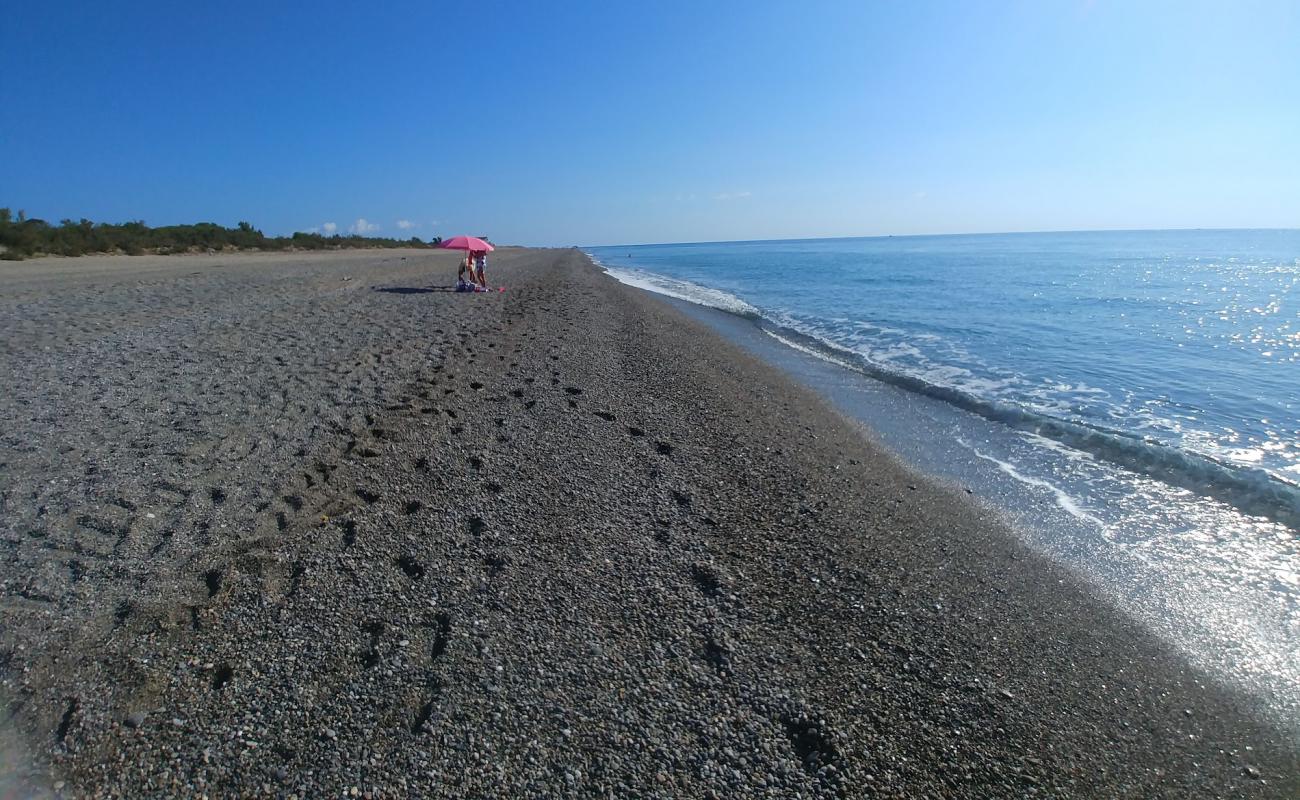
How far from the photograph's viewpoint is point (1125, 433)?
857 centimetres

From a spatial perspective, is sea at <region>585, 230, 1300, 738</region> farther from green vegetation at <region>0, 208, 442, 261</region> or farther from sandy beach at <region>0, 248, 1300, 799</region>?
green vegetation at <region>0, 208, 442, 261</region>

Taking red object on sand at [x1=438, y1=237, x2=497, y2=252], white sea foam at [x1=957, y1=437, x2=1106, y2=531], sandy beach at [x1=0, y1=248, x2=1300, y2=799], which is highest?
red object on sand at [x1=438, y1=237, x2=497, y2=252]

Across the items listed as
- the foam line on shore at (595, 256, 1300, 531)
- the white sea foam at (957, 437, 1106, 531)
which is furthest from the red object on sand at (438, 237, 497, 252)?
the white sea foam at (957, 437, 1106, 531)

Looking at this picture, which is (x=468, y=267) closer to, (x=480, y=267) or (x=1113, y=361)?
(x=480, y=267)

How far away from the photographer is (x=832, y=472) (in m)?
6.51

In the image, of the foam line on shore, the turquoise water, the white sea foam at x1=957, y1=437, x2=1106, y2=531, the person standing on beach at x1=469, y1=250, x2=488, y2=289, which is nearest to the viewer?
the white sea foam at x1=957, y1=437, x2=1106, y2=531

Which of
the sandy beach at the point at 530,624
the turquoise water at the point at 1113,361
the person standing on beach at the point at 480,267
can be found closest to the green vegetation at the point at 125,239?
the person standing on beach at the point at 480,267

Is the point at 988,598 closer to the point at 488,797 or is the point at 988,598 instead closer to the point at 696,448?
the point at 696,448

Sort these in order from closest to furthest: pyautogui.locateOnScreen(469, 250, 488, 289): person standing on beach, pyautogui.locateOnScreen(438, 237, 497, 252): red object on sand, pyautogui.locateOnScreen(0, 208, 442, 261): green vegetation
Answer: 1. pyautogui.locateOnScreen(438, 237, 497, 252): red object on sand
2. pyautogui.locateOnScreen(469, 250, 488, 289): person standing on beach
3. pyautogui.locateOnScreen(0, 208, 442, 261): green vegetation

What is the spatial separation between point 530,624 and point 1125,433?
29.8ft

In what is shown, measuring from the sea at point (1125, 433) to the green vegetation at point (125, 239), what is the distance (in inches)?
1142

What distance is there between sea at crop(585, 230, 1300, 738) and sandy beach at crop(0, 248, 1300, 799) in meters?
0.75

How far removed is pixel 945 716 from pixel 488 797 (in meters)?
2.34

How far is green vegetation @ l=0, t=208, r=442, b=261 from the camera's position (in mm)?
27938
